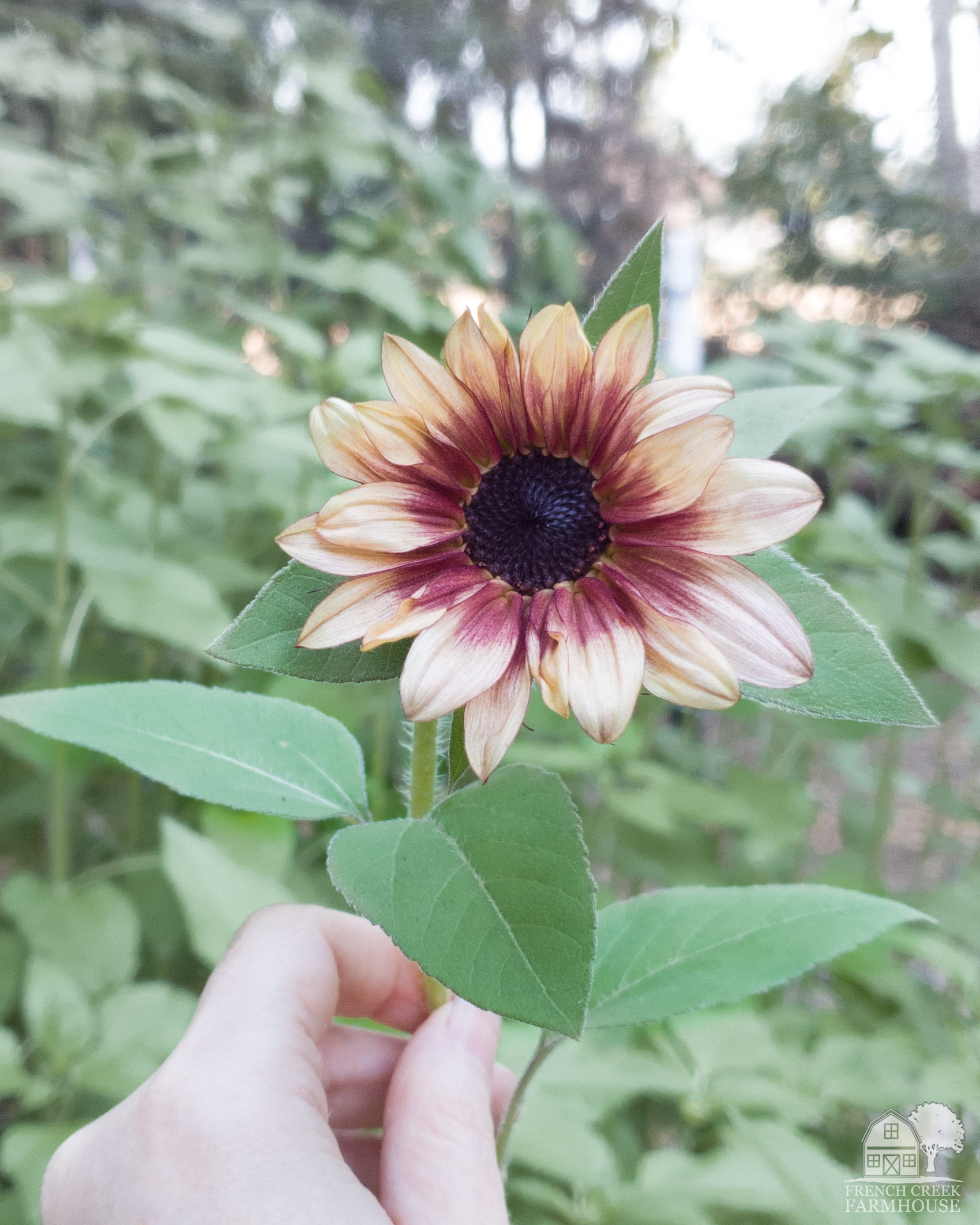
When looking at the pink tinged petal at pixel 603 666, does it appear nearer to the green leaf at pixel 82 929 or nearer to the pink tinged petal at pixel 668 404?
the pink tinged petal at pixel 668 404

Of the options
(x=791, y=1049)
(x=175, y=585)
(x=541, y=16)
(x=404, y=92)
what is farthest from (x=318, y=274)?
(x=541, y=16)

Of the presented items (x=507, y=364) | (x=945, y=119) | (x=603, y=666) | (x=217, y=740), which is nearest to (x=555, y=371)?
(x=507, y=364)

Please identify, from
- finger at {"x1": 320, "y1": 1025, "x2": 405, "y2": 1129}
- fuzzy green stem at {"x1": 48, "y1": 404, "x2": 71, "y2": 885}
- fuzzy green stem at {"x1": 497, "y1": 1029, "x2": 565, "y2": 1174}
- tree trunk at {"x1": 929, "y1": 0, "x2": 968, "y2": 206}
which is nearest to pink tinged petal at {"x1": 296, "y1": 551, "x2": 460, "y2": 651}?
fuzzy green stem at {"x1": 497, "y1": 1029, "x2": 565, "y2": 1174}

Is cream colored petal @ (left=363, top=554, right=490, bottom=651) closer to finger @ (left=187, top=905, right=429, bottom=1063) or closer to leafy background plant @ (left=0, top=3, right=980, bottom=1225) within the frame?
leafy background plant @ (left=0, top=3, right=980, bottom=1225)

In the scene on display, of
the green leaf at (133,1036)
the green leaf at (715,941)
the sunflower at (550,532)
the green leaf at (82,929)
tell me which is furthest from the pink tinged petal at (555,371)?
the green leaf at (82,929)

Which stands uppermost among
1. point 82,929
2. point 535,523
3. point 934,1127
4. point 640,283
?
point 640,283

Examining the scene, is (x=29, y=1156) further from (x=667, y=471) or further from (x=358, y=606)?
(x=667, y=471)
